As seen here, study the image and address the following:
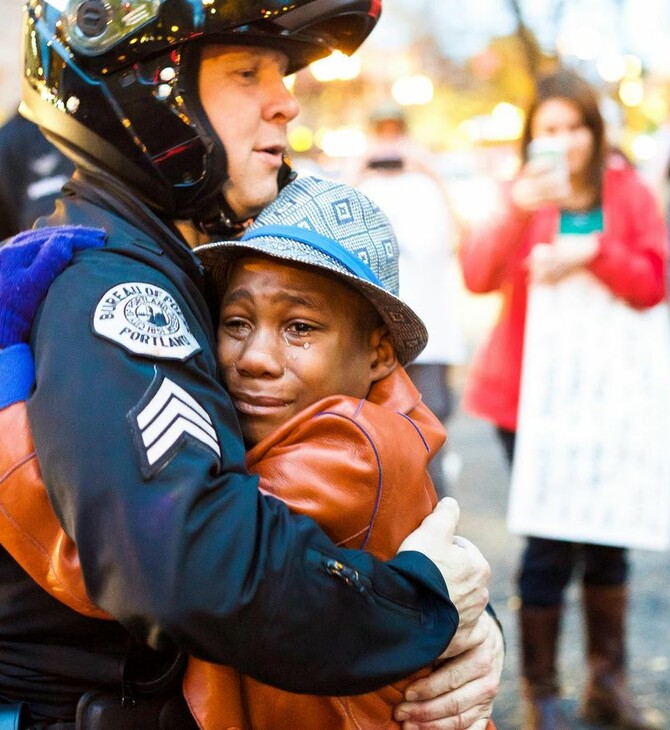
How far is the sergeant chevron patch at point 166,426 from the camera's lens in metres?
1.37

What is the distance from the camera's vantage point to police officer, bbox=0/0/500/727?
1.36m

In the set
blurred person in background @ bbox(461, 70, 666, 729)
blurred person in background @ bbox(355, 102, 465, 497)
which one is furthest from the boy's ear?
blurred person in background @ bbox(355, 102, 465, 497)

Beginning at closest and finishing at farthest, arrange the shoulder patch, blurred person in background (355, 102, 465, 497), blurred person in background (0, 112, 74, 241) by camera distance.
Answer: the shoulder patch < blurred person in background (0, 112, 74, 241) < blurred person in background (355, 102, 465, 497)

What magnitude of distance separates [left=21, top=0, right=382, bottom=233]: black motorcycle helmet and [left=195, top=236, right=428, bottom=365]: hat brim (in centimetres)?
12

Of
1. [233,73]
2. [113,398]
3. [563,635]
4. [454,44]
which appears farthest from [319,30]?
[454,44]

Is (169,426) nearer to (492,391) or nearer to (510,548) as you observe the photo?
(492,391)

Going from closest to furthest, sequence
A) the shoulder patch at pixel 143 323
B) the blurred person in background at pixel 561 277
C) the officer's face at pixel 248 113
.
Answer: the shoulder patch at pixel 143 323, the officer's face at pixel 248 113, the blurred person in background at pixel 561 277

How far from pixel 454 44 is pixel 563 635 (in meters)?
23.1

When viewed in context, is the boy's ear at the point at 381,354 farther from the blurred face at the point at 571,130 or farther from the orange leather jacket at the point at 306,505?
the blurred face at the point at 571,130

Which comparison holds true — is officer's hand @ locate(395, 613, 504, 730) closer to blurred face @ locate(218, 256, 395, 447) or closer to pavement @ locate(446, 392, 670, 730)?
blurred face @ locate(218, 256, 395, 447)

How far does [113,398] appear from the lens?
1.40 metres

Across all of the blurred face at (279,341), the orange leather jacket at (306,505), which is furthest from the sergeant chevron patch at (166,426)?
the blurred face at (279,341)

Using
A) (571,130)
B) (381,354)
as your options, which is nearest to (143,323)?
(381,354)

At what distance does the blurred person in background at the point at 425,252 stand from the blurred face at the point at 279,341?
3.41 m
